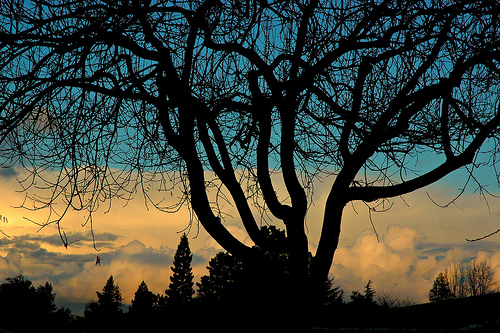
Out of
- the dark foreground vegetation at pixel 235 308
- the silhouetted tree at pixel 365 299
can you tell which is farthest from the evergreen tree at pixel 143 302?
the silhouetted tree at pixel 365 299

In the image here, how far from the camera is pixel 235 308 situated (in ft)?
44.8

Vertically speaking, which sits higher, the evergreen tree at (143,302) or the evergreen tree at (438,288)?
the evergreen tree at (438,288)

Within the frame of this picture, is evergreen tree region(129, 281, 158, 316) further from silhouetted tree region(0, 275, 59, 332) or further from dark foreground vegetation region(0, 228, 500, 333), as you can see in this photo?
silhouetted tree region(0, 275, 59, 332)

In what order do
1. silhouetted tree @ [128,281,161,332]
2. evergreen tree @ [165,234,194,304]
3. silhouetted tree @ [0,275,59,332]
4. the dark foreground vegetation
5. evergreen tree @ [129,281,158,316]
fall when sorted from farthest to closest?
evergreen tree @ [165,234,194,304] → evergreen tree @ [129,281,158,316] → silhouetted tree @ [128,281,161,332] → silhouetted tree @ [0,275,59,332] → the dark foreground vegetation

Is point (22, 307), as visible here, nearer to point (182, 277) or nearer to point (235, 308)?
point (182, 277)

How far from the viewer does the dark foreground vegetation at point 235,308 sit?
5.40 m

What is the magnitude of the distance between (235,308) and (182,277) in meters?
47.3

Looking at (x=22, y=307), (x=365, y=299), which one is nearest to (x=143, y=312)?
(x=22, y=307)

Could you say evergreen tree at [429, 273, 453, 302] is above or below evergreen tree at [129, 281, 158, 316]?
above

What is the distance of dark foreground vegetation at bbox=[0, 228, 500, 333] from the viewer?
5.40 meters

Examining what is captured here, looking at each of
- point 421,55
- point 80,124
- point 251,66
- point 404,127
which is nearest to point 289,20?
point 251,66

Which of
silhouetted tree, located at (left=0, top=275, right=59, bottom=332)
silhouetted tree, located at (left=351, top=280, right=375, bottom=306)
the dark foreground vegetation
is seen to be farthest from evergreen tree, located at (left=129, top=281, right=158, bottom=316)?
silhouetted tree, located at (left=351, top=280, right=375, bottom=306)

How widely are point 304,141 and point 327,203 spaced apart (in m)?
1.89

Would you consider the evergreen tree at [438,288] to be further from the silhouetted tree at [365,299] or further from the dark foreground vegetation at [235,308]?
the silhouetted tree at [365,299]
